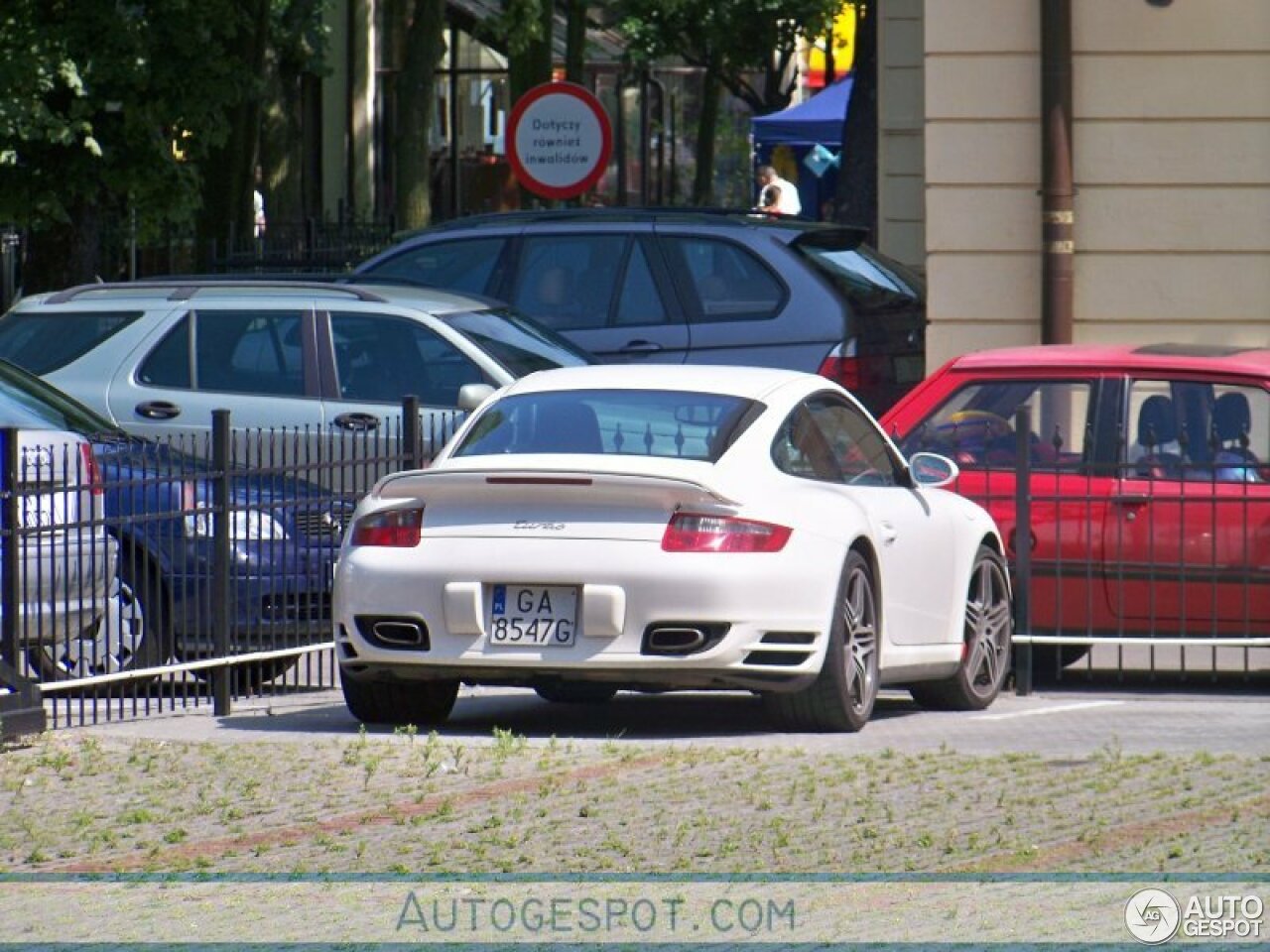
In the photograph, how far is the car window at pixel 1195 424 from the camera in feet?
41.0

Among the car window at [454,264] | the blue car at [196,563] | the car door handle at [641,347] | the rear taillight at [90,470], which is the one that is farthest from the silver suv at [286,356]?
the rear taillight at [90,470]

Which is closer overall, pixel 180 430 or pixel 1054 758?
pixel 1054 758

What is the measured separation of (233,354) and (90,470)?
4561 mm

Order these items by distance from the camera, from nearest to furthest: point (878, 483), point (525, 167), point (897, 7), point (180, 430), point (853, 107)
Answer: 1. point (878, 483)
2. point (180, 430)
3. point (525, 167)
4. point (897, 7)
5. point (853, 107)

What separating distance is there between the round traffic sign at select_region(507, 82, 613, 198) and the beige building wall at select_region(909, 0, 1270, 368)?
3.83 m

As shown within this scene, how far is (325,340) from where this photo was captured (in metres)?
15.7

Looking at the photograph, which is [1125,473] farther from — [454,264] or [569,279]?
[454,264]

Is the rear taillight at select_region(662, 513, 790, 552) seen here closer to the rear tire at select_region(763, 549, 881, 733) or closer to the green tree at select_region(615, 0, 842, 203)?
the rear tire at select_region(763, 549, 881, 733)

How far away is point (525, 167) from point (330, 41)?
24.9 metres

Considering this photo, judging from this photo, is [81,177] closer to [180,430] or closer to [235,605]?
[180,430]

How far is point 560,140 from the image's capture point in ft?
68.9

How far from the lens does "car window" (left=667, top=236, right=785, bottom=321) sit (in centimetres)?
1720

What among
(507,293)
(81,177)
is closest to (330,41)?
(81,177)

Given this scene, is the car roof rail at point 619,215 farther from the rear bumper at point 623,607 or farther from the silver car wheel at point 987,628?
the rear bumper at point 623,607
